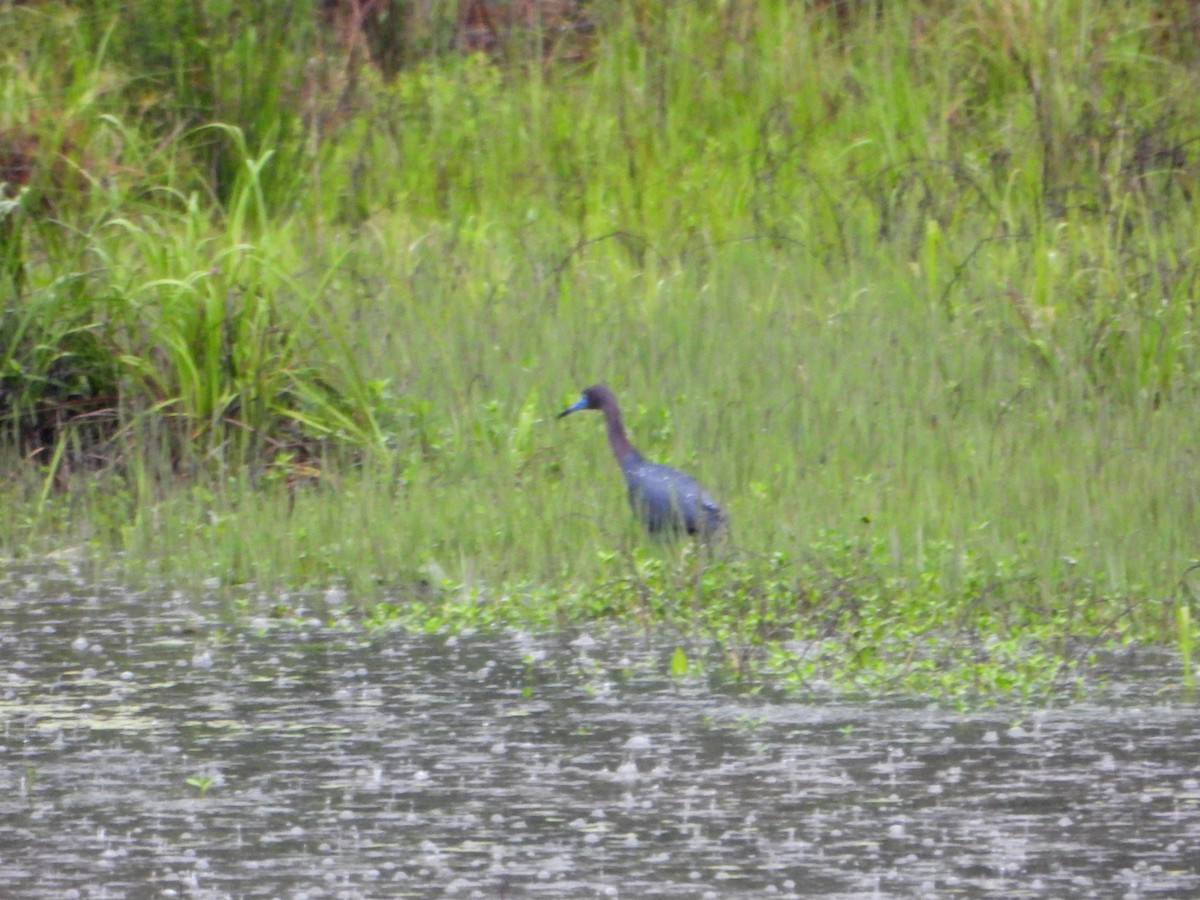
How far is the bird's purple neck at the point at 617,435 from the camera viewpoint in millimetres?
7977

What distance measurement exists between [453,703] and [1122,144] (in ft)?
19.2

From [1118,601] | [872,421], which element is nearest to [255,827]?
[1118,601]

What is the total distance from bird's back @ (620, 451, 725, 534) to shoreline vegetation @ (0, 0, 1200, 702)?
4.1 inches

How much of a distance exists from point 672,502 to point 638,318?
243 cm

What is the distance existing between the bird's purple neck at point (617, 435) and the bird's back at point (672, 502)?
350 mm

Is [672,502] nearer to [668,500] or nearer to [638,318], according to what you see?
[668,500]

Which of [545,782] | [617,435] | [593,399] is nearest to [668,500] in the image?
[617,435]

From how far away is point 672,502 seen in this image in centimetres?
730

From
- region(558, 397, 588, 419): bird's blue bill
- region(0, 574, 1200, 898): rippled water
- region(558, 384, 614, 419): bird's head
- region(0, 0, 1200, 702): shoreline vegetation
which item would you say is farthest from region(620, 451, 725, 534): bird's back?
region(0, 574, 1200, 898): rippled water

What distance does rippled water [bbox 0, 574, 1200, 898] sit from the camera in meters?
4.45

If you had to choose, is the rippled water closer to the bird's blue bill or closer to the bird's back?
the bird's back

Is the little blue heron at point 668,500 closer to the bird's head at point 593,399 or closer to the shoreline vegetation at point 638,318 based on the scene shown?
the shoreline vegetation at point 638,318

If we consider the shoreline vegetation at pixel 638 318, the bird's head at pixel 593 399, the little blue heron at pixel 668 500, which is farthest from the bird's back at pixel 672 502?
the bird's head at pixel 593 399

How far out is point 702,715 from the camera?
5.62 meters
